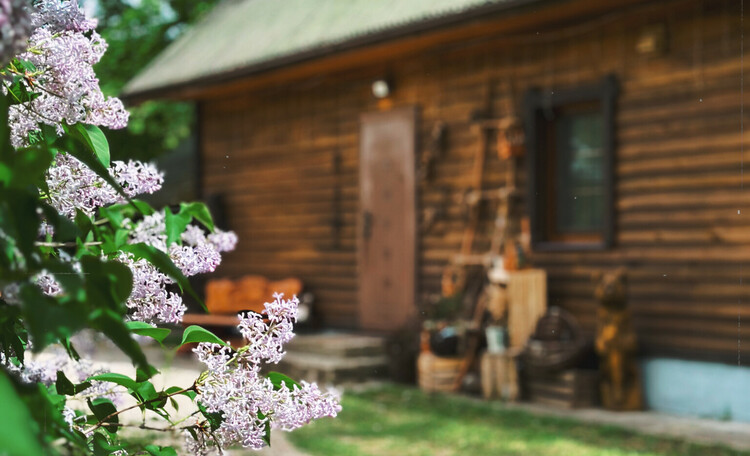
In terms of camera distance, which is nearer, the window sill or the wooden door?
the window sill

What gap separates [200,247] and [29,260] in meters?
0.82

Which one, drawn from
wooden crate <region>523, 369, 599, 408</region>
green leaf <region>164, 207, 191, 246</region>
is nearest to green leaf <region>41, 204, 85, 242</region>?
green leaf <region>164, 207, 191, 246</region>

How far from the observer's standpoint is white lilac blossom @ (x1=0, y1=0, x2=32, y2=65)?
35.5 inches

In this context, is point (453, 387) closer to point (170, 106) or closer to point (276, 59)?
point (276, 59)

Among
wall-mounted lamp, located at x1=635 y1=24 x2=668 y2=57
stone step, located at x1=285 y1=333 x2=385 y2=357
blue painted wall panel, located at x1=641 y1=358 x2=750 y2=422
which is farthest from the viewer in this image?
stone step, located at x1=285 y1=333 x2=385 y2=357

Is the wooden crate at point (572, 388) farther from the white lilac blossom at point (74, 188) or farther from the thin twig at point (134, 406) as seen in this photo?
the white lilac blossom at point (74, 188)

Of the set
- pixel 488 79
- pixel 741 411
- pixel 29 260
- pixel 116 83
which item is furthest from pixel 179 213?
pixel 116 83

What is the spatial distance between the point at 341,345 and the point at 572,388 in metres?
2.48

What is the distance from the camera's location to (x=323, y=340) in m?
9.11

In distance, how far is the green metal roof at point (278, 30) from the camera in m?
8.34

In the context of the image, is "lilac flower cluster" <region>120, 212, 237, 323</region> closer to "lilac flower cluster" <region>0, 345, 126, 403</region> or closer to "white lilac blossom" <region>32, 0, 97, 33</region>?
"lilac flower cluster" <region>0, 345, 126, 403</region>

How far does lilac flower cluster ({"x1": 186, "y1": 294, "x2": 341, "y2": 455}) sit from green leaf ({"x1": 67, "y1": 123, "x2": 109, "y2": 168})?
0.36m

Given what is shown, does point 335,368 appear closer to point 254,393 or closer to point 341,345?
point 341,345

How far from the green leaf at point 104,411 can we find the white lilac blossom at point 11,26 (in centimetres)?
90
